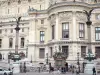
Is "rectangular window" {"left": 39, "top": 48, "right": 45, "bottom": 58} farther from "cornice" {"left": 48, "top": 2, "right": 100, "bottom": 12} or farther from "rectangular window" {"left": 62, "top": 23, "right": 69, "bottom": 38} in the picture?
"cornice" {"left": 48, "top": 2, "right": 100, "bottom": 12}

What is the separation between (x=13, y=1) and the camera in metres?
78.4

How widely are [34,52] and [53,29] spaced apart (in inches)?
333

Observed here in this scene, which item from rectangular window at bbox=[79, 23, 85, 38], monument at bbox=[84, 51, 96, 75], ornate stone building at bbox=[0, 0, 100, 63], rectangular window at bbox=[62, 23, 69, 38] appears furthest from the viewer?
rectangular window at bbox=[79, 23, 85, 38]

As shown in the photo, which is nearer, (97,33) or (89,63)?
(89,63)

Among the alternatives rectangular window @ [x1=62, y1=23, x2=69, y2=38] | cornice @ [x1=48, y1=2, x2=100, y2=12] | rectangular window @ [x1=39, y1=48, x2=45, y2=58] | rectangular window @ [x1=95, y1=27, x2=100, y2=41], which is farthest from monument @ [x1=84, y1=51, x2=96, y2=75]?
rectangular window @ [x1=39, y1=48, x2=45, y2=58]

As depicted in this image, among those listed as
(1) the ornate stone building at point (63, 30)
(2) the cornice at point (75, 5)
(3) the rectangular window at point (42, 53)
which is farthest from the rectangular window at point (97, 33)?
(3) the rectangular window at point (42, 53)

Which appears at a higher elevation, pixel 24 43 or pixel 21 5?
pixel 21 5

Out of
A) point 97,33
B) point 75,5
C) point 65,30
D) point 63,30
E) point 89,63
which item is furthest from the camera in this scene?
point 97,33

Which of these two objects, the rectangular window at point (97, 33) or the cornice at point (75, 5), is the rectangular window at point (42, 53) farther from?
the rectangular window at point (97, 33)

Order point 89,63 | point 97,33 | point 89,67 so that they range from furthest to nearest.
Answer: point 97,33 → point 89,67 → point 89,63

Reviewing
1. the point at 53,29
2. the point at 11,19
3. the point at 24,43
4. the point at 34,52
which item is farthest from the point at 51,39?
the point at 11,19

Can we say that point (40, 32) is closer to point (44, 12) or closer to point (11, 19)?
point (44, 12)

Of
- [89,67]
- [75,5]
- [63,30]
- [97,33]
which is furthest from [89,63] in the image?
[97,33]

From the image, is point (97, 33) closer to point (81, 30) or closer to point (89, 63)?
Result: point (81, 30)
